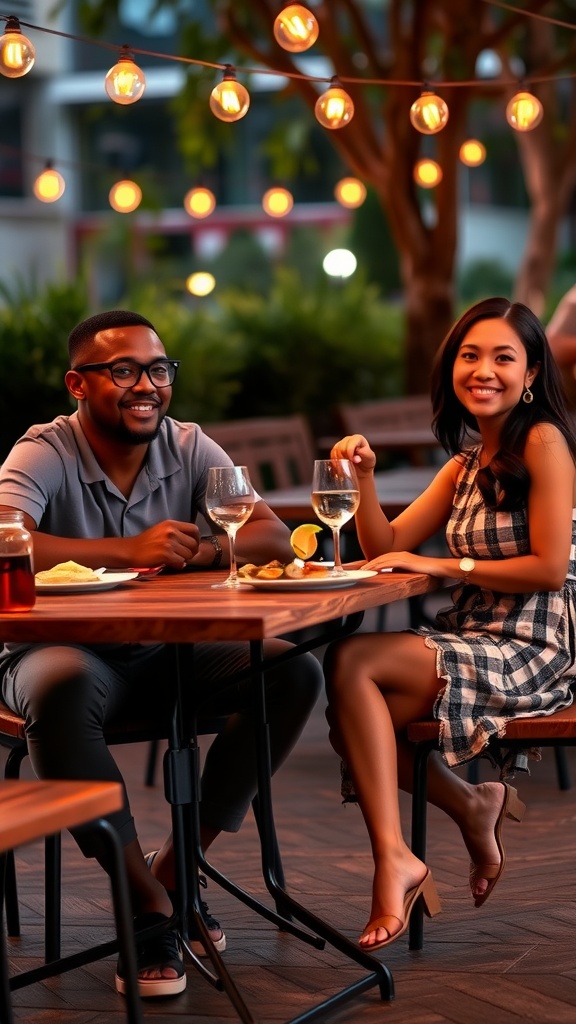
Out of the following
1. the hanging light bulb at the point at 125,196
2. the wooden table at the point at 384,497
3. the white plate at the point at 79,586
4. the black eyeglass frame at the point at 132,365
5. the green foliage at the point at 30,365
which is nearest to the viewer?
the white plate at the point at 79,586

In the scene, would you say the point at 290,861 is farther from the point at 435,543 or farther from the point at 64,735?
the point at 435,543

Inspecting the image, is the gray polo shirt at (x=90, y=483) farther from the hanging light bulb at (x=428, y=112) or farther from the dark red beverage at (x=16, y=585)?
the hanging light bulb at (x=428, y=112)

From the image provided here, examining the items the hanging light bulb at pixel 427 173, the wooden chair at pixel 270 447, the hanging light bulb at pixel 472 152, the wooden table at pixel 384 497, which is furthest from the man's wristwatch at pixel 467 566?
the hanging light bulb at pixel 472 152

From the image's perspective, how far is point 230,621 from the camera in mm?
2344

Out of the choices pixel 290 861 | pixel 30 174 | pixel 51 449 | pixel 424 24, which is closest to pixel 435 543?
pixel 424 24

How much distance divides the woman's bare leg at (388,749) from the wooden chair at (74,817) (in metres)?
0.71

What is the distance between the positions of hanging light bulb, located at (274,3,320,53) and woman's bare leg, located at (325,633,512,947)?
5.58 feet

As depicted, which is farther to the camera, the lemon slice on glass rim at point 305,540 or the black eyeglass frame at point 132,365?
the black eyeglass frame at point 132,365

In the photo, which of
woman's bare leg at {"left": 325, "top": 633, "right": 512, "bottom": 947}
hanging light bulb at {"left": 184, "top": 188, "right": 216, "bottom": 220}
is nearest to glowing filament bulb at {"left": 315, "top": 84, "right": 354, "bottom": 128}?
woman's bare leg at {"left": 325, "top": 633, "right": 512, "bottom": 947}

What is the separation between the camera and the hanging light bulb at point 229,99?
392cm

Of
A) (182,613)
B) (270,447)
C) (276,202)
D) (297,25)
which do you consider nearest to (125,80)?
(297,25)

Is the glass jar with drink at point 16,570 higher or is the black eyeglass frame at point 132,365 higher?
the black eyeglass frame at point 132,365

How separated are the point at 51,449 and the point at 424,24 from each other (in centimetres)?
518

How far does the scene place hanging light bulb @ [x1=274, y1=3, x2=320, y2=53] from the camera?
3902 mm
